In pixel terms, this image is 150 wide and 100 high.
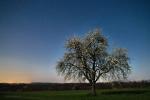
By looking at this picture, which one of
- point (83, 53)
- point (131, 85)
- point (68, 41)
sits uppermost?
point (68, 41)

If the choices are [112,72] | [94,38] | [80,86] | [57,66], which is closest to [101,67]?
[112,72]

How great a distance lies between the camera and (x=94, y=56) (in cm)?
5381

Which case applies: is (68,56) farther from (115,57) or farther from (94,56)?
(115,57)

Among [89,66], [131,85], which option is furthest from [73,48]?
[131,85]

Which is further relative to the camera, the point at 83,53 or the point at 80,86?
the point at 80,86

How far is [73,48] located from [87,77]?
7.77 meters

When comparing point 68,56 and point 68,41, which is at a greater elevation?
point 68,41

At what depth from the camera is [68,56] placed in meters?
54.5

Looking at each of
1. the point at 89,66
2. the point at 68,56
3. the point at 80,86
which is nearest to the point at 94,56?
the point at 89,66

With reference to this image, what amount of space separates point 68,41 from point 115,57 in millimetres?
12197

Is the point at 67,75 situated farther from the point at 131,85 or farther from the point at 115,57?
the point at 131,85

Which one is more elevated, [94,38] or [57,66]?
[94,38]

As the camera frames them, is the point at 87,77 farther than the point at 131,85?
No

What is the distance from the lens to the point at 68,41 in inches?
2228
